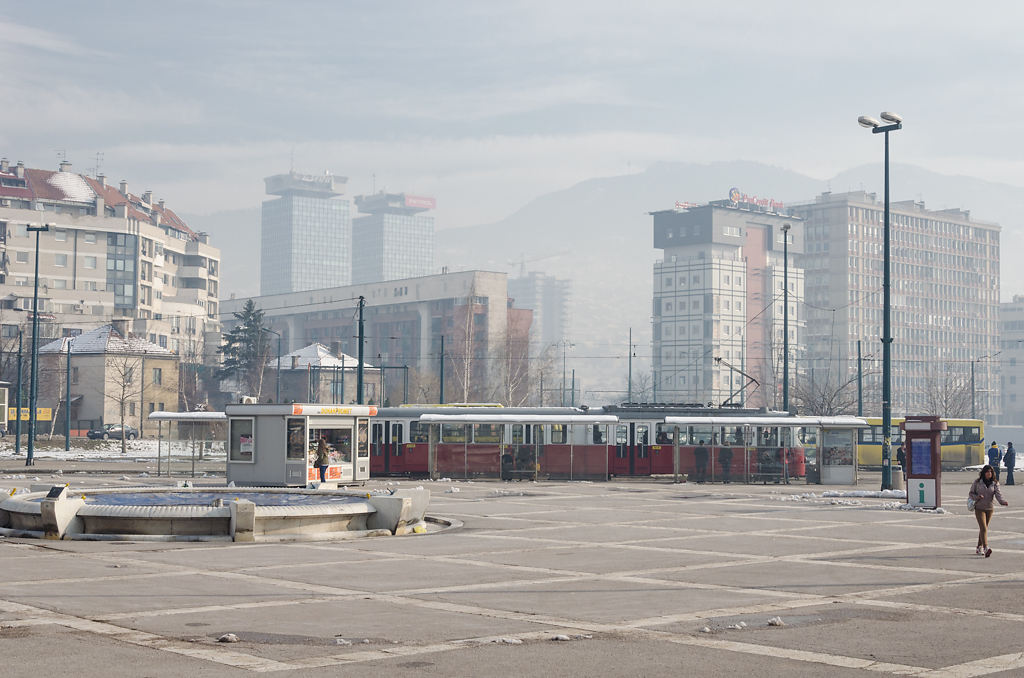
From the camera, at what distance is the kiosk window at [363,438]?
3725 cm

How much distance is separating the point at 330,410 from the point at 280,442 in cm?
178

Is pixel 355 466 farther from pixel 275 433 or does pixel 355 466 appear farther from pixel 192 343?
pixel 192 343

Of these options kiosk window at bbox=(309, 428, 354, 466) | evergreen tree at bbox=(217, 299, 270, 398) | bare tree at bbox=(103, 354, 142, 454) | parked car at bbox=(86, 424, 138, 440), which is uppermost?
evergreen tree at bbox=(217, 299, 270, 398)

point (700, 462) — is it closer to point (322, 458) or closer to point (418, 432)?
point (418, 432)

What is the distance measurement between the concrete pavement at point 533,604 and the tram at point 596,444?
60.2 ft

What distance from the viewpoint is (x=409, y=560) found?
61.1 ft

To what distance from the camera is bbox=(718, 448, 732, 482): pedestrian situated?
1710 inches

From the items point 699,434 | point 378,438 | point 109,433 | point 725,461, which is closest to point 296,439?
point 378,438

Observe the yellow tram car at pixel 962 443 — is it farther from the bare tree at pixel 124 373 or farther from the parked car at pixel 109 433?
the bare tree at pixel 124 373

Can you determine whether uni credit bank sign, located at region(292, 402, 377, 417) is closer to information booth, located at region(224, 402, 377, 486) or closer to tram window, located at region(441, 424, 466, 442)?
information booth, located at region(224, 402, 377, 486)

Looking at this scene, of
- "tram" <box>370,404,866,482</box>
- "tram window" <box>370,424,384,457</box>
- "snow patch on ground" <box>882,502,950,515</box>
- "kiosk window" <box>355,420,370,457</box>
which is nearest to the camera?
"snow patch on ground" <box>882,502,950,515</box>

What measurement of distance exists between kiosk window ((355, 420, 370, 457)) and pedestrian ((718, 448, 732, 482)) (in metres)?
13.2

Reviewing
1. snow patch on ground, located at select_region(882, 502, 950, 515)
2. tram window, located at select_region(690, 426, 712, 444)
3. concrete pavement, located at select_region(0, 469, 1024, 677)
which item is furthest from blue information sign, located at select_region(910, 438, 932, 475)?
tram window, located at select_region(690, 426, 712, 444)

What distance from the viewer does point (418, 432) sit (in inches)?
1778
